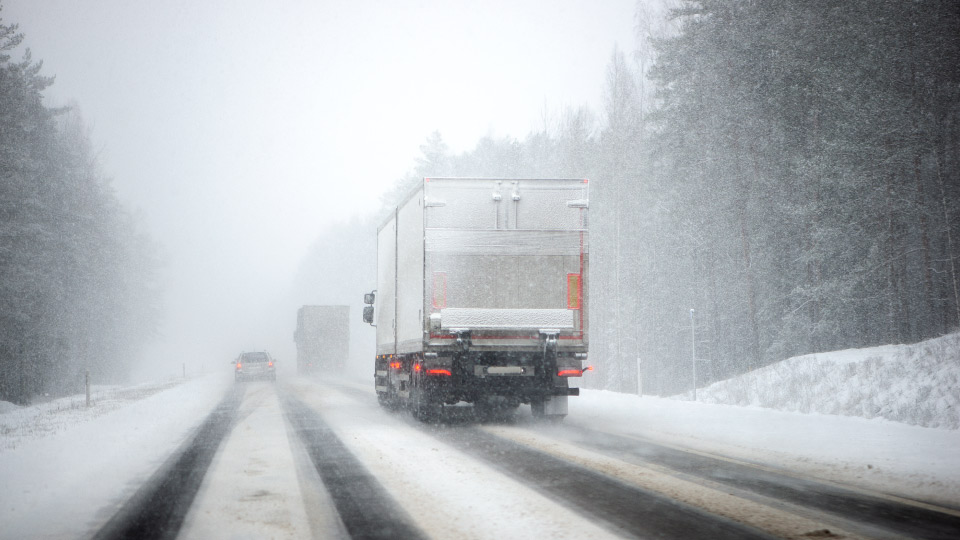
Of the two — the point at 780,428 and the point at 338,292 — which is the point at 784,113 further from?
the point at 338,292

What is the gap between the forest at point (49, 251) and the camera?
27141 millimetres

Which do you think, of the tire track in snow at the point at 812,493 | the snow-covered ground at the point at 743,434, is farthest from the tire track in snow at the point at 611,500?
the snow-covered ground at the point at 743,434

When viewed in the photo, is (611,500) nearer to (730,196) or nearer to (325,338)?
(730,196)

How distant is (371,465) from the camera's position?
8.07 m

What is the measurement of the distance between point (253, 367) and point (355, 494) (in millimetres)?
30300

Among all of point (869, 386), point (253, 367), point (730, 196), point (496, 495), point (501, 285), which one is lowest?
point (253, 367)

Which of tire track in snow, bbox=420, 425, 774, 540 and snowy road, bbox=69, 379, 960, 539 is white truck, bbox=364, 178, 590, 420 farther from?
tire track in snow, bbox=420, 425, 774, 540

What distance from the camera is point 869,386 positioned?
12.2 meters

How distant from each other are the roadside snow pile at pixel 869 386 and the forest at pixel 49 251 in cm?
2232

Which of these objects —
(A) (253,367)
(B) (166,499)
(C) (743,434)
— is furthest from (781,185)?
(A) (253,367)

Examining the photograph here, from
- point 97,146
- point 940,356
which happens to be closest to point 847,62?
point 940,356

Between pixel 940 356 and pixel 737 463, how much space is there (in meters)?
7.48

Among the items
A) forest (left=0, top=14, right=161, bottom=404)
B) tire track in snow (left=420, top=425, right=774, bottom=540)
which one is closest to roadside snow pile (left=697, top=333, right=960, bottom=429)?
tire track in snow (left=420, top=425, right=774, bottom=540)

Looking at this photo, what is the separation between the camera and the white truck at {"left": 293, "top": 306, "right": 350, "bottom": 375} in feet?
142
